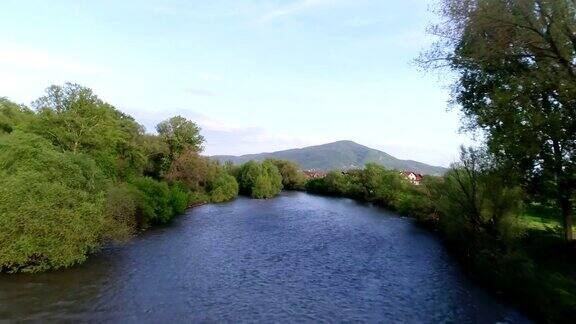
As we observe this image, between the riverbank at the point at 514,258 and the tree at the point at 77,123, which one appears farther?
the tree at the point at 77,123

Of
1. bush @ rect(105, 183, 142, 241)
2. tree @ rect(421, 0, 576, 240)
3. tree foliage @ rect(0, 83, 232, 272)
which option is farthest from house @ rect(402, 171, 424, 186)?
tree @ rect(421, 0, 576, 240)

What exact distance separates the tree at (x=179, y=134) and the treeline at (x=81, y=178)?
0.19 metres

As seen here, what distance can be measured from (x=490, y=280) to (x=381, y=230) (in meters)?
25.1

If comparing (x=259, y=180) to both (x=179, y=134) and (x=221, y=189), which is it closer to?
(x=221, y=189)

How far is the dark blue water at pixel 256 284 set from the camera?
23.2 metres

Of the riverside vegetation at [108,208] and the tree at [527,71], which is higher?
the tree at [527,71]

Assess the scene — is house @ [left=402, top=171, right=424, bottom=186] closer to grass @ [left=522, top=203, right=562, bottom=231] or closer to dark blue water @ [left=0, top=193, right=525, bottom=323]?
grass @ [left=522, top=203, right=562, bottom=231]

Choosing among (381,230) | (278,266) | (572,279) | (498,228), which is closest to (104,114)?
(278,266)

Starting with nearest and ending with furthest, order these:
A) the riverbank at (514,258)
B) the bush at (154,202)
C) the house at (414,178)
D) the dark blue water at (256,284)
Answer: the riverbank at (514,258) < the dark blue water at (256,284) < the bush at (154,202) < the house at (414,178)

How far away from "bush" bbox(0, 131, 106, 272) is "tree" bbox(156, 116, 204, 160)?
4548 centimetres

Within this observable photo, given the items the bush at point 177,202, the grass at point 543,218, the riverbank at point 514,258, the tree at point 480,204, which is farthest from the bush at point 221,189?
the grass at point 543,218

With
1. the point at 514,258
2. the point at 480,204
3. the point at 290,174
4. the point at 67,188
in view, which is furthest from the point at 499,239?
the point at 290,174

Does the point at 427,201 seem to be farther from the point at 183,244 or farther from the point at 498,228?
the point at 183,244

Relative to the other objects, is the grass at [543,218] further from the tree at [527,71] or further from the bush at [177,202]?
the bush at [177,202]
